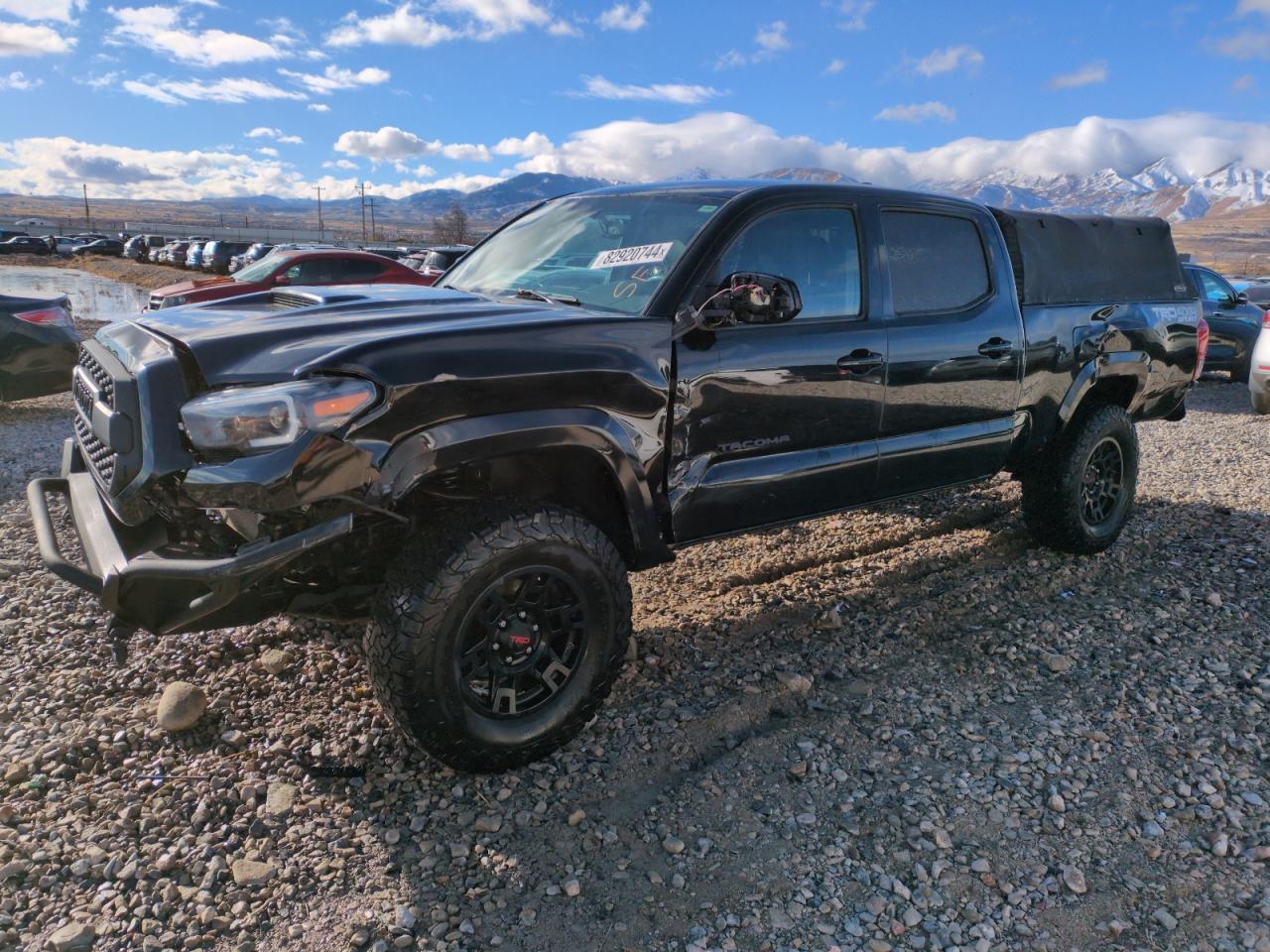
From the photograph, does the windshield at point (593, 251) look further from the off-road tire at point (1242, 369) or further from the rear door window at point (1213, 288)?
the off-road tire at point (1242, 369)

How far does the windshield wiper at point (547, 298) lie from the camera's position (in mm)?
3379

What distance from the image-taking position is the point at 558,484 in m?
3.13

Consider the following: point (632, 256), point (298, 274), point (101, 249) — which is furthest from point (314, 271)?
point (101, 249)

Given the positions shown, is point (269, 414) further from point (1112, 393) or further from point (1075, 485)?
point (1112, 393)

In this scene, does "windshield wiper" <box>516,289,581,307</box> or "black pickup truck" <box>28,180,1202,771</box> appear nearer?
"black pickup truck" <box>28,180,1202,771</box>

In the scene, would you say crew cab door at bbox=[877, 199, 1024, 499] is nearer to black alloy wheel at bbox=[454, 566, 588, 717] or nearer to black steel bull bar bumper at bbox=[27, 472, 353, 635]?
black alloy wheel at bbox=[454, 566, 588, 717]

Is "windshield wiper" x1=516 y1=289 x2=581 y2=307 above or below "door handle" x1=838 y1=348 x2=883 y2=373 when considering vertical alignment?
above

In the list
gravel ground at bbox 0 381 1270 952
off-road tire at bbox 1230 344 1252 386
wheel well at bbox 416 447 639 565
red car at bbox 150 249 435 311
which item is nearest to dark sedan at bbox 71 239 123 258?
red car at bbox 150 249 435 311

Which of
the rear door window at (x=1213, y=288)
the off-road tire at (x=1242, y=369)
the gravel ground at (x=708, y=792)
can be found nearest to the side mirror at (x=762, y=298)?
the gravel ground at (x=708, y=792)

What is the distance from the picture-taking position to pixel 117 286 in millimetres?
30344

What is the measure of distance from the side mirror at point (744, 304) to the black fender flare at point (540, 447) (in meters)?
0.47

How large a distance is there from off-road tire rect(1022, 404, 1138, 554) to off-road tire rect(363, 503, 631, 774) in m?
3.06

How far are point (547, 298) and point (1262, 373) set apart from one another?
30.2ft

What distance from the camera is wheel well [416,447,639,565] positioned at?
2.91 metres
